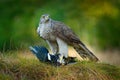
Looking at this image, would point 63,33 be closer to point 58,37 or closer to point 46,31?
point 58,37

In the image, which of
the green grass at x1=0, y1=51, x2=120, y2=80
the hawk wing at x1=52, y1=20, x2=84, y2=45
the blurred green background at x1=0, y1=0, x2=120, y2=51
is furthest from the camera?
the blurred green background at x1=0, y1=0, x2=120, y2=51

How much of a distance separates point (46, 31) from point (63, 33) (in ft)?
0.75

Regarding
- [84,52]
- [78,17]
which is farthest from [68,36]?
[78,17]

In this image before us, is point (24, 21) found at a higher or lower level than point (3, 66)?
higher

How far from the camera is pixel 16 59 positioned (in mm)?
10234

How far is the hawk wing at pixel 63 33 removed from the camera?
1009cm

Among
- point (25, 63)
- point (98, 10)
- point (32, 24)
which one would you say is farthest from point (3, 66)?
point (98, 10)

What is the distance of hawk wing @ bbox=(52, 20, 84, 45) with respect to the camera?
10086mm

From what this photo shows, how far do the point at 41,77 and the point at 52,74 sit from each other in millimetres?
126

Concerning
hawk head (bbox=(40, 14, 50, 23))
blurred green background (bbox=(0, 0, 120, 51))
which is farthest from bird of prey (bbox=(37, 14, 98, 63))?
blurred green background (bbox=(0, 0, 120, 51))

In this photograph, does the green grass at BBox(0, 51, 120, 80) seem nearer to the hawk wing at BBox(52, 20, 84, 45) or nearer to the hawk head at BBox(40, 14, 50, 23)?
the hawk wing at BBox(52, 20, 84, 45)

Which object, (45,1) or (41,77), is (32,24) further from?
(41,77)

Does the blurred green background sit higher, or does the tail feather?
the blurred green background

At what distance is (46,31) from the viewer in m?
10.0
